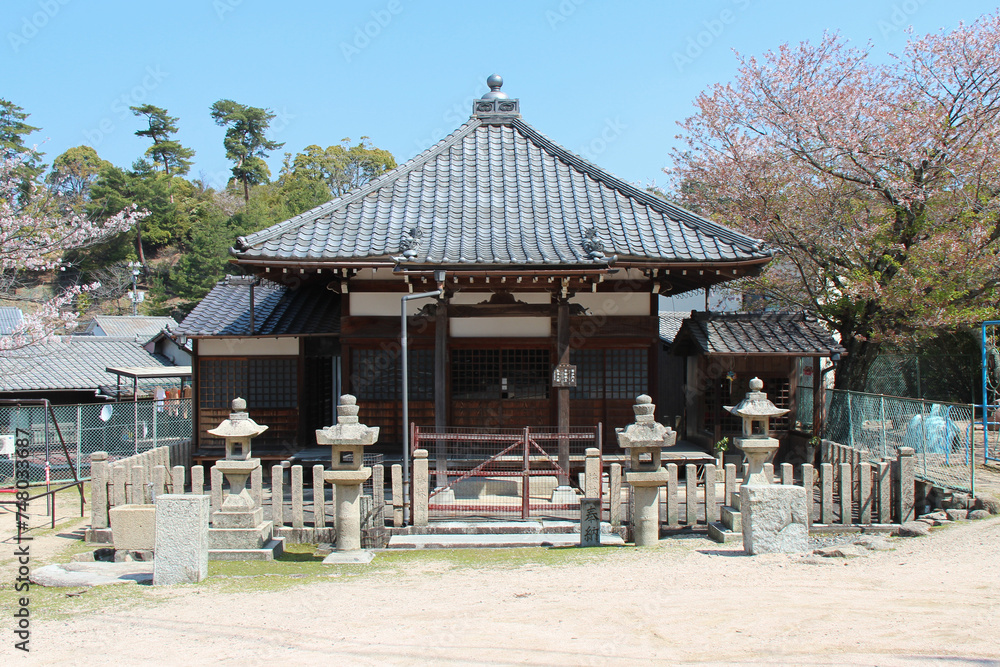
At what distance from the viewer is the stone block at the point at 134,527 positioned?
9.09m

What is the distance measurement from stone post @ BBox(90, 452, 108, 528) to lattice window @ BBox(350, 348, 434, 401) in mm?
4108

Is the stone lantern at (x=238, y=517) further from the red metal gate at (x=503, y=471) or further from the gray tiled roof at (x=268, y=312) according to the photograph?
the gray tiled roof at (x=268, y=312)

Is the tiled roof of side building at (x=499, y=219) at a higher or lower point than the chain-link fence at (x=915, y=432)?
higher

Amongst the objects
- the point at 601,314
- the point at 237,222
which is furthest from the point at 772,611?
the point at 237,222

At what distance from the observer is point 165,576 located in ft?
24.3

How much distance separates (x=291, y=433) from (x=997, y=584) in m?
11.2

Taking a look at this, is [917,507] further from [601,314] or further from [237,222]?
[237,222]

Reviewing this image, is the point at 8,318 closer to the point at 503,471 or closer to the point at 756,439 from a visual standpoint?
the point at 503,471

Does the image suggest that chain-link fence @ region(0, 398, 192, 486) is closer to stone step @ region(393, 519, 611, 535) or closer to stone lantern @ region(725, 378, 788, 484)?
stone step @ region(393, 519, 611, 535)

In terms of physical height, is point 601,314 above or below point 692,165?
below

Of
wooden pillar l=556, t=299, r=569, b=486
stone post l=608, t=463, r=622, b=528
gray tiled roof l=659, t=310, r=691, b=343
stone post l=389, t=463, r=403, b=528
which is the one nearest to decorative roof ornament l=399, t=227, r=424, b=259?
wooden pillar l=556, t=299, r=569, b=486

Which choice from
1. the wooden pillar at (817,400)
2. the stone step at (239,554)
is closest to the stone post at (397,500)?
the stone step at (239,554)

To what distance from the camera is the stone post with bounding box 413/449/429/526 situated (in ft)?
31.1

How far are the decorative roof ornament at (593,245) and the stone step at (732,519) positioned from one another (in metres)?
4.03
